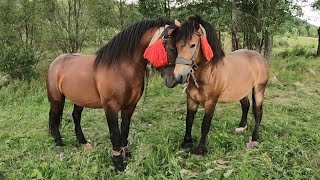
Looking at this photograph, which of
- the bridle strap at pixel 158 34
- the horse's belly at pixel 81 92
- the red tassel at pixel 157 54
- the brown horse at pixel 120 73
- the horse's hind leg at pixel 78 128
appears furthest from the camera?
the horse's hind leg at pixel 78 128

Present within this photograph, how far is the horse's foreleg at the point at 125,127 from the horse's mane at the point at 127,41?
71 cm

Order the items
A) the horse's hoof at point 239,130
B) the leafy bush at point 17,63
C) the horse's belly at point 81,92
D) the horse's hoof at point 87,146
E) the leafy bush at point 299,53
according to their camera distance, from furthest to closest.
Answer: the leafy bush at point 299,53, the leafy bush at point 17,63, the horse's hoof at point 239,130, the horse's hoof at point 87,146, the horse's belly at point 81,92

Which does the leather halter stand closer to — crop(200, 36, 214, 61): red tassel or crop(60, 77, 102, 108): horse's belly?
crop(200, 36, 214, 61): red tassel

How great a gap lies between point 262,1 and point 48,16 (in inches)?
342

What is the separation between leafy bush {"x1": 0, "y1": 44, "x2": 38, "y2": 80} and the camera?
1000 cm

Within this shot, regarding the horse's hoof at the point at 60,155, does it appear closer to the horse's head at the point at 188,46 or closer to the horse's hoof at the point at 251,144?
the horse's head at the point at 188,46

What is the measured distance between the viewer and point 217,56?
13.5 feet

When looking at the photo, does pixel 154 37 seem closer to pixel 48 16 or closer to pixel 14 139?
pixel 14 139

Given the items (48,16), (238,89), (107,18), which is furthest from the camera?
(107,18)

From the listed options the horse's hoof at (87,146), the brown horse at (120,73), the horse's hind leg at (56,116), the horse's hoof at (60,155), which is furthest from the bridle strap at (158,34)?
the horse's hoof at (60,155)

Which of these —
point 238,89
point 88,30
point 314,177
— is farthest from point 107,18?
point 314,177

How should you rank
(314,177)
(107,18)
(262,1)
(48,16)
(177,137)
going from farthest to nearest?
(107,18), (48,16), (262,1), (177,137), (314,177)

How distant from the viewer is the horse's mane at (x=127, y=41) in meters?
3.90

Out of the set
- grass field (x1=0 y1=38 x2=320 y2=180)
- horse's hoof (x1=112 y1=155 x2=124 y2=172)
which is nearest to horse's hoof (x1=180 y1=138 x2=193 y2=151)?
grass field (x1=0 y1=38 x2=320 y2=180)
